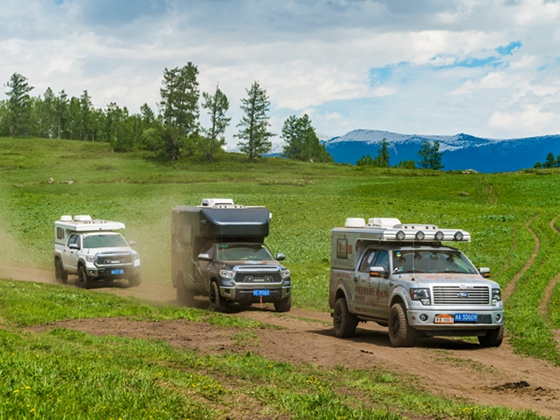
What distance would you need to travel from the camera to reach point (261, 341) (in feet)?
49.6

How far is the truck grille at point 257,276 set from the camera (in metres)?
21.6

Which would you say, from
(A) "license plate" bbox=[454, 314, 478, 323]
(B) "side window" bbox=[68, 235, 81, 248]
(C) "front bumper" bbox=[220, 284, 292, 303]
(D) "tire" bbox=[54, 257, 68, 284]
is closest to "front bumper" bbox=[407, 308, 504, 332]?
(A) "license plate" bbox=[454, 314, 478, 323]

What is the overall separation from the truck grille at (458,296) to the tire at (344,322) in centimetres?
296

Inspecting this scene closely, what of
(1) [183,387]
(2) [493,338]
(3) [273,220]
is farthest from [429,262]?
(3) [273,220]

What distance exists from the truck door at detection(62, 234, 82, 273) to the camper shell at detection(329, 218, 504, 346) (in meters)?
15.8

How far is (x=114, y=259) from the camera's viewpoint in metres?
30.0

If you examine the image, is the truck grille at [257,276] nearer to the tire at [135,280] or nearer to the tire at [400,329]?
the tire at [400,329]

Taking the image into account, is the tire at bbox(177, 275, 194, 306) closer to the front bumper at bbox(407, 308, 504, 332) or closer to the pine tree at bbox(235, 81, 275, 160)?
the front bumper at bbox(407, 308, 504, 332)

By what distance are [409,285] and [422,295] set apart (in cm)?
38

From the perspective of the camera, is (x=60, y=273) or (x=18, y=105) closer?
(x=60, y=273)

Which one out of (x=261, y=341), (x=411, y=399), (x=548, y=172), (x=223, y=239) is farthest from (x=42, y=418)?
(x=548, y=172)

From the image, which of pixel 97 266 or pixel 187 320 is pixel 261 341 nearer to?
pixel 187 320

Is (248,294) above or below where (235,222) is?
below

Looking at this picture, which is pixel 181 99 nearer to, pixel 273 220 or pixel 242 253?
pixel 273 220
